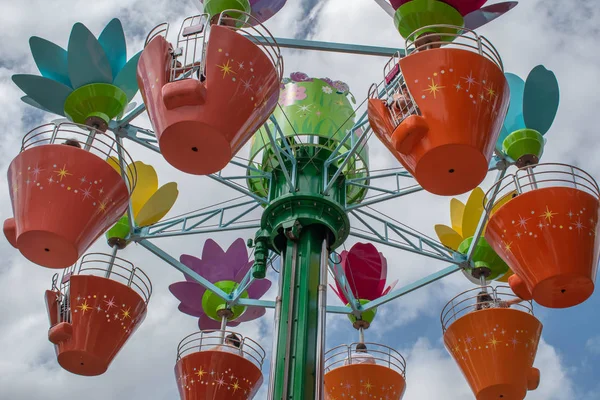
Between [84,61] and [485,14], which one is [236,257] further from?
[485,14]

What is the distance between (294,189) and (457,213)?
5.68m

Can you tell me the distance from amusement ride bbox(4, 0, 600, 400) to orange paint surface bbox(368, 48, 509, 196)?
3 cm

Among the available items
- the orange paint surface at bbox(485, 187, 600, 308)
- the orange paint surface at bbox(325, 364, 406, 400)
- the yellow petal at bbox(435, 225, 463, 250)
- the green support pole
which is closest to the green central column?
the green support pole

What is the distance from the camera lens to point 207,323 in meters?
17.1

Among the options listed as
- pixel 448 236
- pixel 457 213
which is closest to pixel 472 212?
pixel 448 236

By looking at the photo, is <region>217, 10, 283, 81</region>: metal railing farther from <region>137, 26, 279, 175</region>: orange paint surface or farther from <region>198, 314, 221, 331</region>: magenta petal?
→ <region>198, 314, 221, 331</region>: magenta petal

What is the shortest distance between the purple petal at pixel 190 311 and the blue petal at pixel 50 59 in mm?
5379

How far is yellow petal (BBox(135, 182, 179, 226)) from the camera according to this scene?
15797 millimetres

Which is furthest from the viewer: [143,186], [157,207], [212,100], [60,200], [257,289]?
[257,289]

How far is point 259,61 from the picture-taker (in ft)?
37.7

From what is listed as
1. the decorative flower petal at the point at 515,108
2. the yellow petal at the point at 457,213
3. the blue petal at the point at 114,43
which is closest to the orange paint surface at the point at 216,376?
the blue petal at the point at 114,43

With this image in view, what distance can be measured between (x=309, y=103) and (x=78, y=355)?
5.76 metres

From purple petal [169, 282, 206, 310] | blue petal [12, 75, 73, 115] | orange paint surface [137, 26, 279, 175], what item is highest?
blue petal [12, 75, 73, 115]

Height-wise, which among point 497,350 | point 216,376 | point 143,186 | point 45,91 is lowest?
point 216,376
